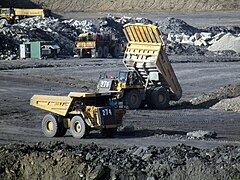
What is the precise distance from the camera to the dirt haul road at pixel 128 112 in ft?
68.7

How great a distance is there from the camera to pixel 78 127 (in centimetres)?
2073

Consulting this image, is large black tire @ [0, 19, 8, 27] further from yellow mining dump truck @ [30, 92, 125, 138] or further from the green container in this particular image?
yellow mining dump truck @ [30, 92, 125, 138]

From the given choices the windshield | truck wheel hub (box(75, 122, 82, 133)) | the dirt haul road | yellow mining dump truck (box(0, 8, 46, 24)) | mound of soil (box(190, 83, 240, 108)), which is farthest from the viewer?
yellow mining dump truck (box(0, 8, 46, 24))

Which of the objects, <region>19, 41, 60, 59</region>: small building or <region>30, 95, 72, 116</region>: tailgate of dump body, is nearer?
<region>30, 95, 72, 116</region>: tailgate of dump body

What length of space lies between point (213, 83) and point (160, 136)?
52.9 ft

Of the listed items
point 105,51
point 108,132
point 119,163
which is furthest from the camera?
point 105,51

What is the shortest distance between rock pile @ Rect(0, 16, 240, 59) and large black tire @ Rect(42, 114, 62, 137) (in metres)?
32.7

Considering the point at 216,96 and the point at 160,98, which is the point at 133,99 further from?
the point at 216,96

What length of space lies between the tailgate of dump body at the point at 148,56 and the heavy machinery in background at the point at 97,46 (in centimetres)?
2547

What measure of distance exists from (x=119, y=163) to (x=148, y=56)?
13.4m

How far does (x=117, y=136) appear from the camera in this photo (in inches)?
845

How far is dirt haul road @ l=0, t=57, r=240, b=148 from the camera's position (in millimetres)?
20953

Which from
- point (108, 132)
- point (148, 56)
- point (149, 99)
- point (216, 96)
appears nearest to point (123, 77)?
point (149, 99)

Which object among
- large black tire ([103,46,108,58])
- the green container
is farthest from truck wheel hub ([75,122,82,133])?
large black tire ([103,46,108,58])
